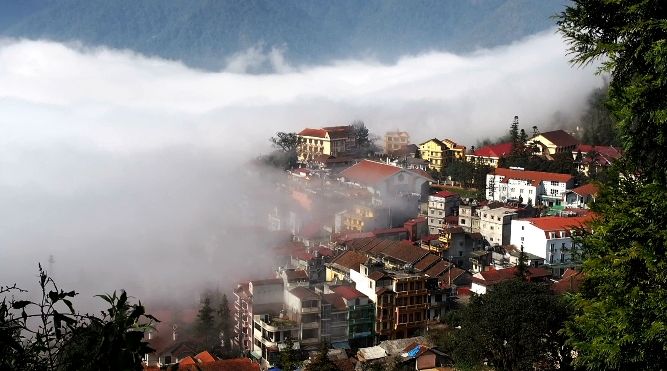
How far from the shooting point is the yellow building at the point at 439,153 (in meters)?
32.7

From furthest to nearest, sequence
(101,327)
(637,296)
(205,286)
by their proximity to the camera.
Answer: (205,286) < (637,296) < (101,327)

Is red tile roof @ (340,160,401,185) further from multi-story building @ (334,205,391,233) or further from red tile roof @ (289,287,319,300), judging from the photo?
red tile roof @ (289,287,319,300)

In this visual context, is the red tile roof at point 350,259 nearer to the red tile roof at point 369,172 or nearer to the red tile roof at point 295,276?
the red tile roof at point 295,276

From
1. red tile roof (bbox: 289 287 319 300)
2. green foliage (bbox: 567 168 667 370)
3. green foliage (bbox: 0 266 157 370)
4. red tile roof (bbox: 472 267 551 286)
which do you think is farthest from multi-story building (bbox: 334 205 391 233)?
green foliage (bbox: 0 266 157 370)

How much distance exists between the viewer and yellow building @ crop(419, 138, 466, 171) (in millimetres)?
32719

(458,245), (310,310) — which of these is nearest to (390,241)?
(458,245)

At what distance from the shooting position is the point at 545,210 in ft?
79.3

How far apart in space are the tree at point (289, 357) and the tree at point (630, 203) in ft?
26.5

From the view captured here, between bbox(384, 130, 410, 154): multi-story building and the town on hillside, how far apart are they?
0.08m

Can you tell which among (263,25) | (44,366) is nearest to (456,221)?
(44,366)

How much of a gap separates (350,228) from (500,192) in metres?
7.41

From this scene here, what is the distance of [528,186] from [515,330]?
1774cm

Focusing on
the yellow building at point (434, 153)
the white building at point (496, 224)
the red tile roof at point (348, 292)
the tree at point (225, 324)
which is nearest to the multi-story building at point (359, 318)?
the red tile roof at point (348, 292)

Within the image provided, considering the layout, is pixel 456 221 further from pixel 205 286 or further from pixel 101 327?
pixel 101 327
